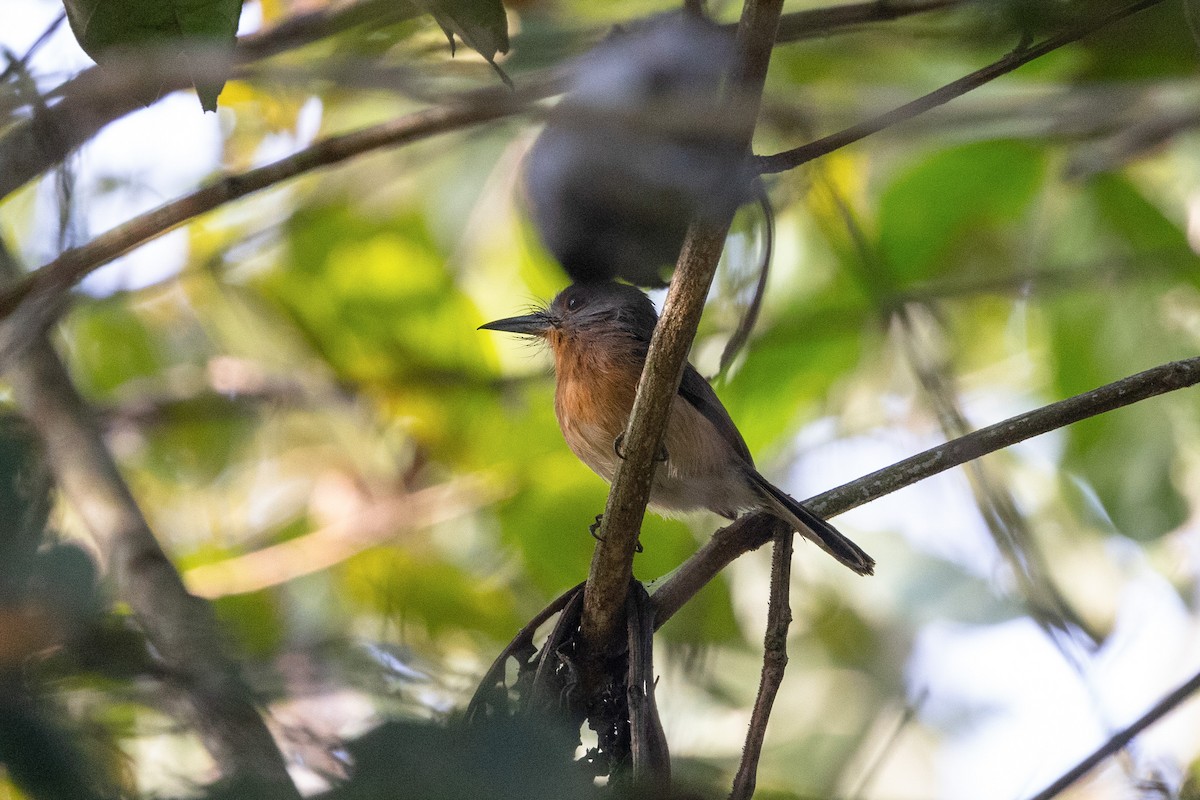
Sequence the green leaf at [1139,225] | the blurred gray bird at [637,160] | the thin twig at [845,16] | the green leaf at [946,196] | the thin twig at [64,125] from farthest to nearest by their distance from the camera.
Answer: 1. the green leaf at [946,196]
2. the green leaf at [1139,225]
3. the thin twig at [845,16]
4. the thin twig at [64,125]
5. the blurred gray bird at [637,160]

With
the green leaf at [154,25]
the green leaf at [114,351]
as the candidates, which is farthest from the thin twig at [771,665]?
the green leaf at [114,351]

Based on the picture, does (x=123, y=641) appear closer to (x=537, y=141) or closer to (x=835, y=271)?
(x=537, y=141)

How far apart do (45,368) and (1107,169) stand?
2.51 m

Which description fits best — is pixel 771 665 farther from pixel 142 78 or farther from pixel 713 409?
pixel 713 409

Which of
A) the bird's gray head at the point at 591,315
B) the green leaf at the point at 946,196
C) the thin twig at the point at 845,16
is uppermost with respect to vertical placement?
the green leaf at the point at 946,196

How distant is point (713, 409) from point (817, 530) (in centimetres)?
78

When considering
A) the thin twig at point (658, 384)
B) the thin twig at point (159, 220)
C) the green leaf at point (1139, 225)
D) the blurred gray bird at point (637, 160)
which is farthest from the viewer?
the green leaf at point (1139, 225)

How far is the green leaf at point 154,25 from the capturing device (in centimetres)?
157

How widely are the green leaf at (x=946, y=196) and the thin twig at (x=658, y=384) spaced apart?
1.45 meters

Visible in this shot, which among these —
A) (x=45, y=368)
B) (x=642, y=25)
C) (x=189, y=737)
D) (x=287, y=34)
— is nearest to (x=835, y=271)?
(x=642, y=25)

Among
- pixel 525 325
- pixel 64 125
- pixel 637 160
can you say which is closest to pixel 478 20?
pixel 637 160

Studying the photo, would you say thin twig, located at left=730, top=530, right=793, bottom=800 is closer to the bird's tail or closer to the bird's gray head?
the bird's tail

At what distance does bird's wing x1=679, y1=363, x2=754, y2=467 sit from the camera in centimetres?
298

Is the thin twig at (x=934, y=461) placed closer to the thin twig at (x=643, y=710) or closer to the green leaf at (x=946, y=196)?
the thin twig at (x=643, y=710)
